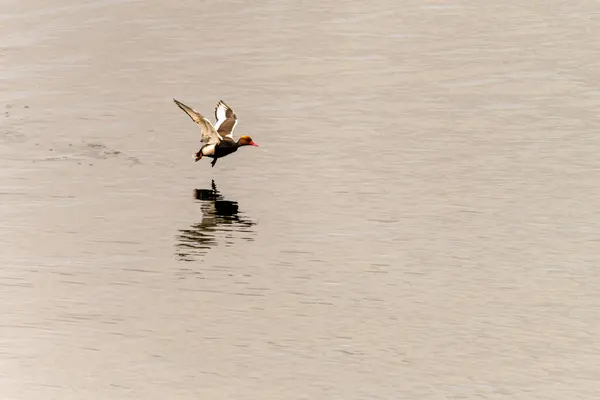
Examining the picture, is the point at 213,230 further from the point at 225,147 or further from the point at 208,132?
the point at 208,132

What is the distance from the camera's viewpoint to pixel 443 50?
4231 cm

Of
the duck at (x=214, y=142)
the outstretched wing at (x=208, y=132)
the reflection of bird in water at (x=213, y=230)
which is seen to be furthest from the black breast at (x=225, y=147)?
the reflection of bird in water at (x=213, y=230)

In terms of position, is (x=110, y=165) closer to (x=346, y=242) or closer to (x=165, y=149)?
(x=165, y=149)

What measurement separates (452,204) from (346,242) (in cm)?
340

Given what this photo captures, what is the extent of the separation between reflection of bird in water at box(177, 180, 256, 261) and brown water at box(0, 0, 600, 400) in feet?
0.26

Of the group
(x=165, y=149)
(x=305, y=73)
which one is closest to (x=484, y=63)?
(x=305, y=73)

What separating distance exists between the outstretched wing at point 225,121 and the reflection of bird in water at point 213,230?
3268mm

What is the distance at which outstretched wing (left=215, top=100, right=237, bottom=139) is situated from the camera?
31156 millimetres

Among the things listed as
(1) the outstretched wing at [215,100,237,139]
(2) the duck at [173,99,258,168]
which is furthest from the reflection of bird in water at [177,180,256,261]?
(1) the outstretched wing at [215,100,237,139]

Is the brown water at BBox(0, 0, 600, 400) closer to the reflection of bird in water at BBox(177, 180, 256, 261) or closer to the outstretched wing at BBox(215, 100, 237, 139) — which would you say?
the reflection of bird in water at BBox(177, 180, 256, 261)

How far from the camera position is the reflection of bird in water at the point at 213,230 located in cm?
2423

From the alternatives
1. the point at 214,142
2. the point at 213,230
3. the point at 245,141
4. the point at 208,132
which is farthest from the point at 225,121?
the point at 213,230

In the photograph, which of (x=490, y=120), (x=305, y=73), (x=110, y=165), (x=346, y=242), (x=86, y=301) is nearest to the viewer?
(x=86, y=301)

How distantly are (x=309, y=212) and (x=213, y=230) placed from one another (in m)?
2.01
